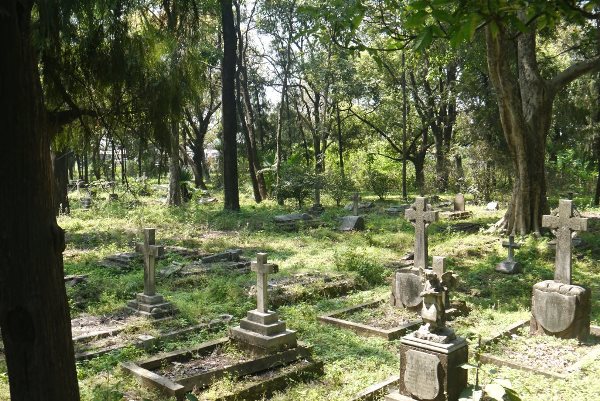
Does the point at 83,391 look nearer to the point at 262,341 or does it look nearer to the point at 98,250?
the point at 262,341

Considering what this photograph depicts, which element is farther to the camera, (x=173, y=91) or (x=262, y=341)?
(x=173, y=91)

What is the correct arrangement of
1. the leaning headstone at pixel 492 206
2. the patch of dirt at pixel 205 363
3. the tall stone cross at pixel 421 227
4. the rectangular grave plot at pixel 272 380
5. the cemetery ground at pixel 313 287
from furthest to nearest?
the leaning headstone at pixel 492 206, the tall stone cross at pixel 421 227, the patch of dirt at pixel 205 363, the cemetery ground at pixel 313 287, the rectangular grave plot at pixel 272 380

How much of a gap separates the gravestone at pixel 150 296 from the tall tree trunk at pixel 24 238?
5.34 metres

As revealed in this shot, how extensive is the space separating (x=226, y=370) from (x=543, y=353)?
3.86 metres

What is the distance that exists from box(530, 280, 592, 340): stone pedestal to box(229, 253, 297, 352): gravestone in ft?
10.7

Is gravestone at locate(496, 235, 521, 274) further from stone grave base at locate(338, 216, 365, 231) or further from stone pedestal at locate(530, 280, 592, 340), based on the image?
stone grave base at locate(338, 216, 365, 231)

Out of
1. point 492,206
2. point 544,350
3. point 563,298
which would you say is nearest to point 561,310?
point 563,298

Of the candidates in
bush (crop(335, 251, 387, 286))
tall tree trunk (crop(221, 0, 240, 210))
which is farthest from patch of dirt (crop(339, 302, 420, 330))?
tall tree trunk (crop(221, 0, 240, 210))

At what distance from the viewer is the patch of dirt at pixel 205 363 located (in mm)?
6158

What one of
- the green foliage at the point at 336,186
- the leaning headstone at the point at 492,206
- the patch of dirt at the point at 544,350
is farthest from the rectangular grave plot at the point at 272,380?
the green foliage at the point at 336,186

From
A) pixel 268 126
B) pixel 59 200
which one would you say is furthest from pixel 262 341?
pixel 268 126

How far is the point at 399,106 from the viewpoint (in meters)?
29.5

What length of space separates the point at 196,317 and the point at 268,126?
30998 millimetres

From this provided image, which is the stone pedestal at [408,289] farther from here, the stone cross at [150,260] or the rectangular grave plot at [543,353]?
the stone cross at [150,260]
